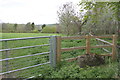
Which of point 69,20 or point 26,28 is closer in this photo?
point 26,28

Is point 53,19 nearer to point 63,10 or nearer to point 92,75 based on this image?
point 63,10

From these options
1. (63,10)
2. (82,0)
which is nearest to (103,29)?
(63,10)

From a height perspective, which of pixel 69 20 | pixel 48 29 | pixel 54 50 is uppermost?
pixel 69 20

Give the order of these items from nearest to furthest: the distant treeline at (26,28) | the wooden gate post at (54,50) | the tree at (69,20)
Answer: the wooden gate post at (54,50), the distant treeline at (26,28), the tree at (69,20)

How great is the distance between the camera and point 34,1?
243 inches

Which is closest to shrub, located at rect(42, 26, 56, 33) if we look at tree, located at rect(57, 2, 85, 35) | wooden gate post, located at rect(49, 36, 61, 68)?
tree, located at rect(57, 2, 85, 35)

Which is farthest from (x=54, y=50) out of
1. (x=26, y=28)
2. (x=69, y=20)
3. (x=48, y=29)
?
(x=69, y=20)

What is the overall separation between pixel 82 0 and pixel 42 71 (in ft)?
11.4

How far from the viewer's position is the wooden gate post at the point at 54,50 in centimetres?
297

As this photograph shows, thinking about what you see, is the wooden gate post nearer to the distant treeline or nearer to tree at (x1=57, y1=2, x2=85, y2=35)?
the distant treeline

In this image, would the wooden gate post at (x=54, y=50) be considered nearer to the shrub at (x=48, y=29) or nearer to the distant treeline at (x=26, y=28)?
the distant treeline at (x=26, y=28)

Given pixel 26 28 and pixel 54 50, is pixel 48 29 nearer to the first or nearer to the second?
pixel 26 28

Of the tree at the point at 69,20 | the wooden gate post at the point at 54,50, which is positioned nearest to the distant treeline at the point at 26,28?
the tree at the point at 69,20

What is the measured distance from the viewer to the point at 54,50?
3010mm
